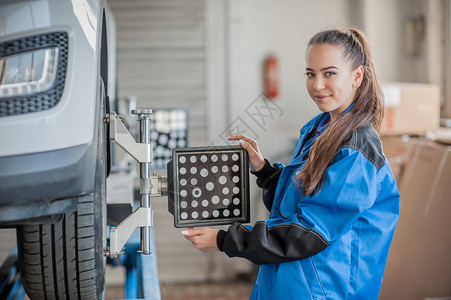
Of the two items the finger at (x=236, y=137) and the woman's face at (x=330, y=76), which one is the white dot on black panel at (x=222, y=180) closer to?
the finger at (x=236, y=137)

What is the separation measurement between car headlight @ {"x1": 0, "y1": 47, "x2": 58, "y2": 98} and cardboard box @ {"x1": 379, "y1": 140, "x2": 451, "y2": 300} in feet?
9.72

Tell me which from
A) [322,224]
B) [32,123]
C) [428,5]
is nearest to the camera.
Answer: [32,123]

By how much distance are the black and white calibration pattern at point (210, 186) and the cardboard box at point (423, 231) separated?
97.0 inches

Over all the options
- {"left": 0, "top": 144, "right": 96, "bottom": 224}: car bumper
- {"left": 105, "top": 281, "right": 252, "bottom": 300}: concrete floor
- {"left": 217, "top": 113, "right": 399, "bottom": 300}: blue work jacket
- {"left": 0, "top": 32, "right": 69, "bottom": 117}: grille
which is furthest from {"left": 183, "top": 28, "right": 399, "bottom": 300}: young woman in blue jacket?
{"left": 105, "top": 281, "right": 252, "bottom": 300}: concrete floor

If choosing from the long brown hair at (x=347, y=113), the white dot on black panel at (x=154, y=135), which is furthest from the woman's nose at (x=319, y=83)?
the white dot on black panel at (x=154, y=135)

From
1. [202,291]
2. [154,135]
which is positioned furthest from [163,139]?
[202,291]

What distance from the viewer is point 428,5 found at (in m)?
4.87

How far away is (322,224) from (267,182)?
1.48 feet

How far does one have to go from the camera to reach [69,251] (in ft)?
4.57

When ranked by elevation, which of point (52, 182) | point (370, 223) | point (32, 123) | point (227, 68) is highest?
point (227, 68)

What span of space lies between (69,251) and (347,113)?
0.89 meters

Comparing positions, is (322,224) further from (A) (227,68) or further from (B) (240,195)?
(A) (227,68)

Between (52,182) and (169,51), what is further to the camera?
(169,51)

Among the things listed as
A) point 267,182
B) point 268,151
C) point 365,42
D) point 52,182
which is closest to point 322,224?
point 267,182
